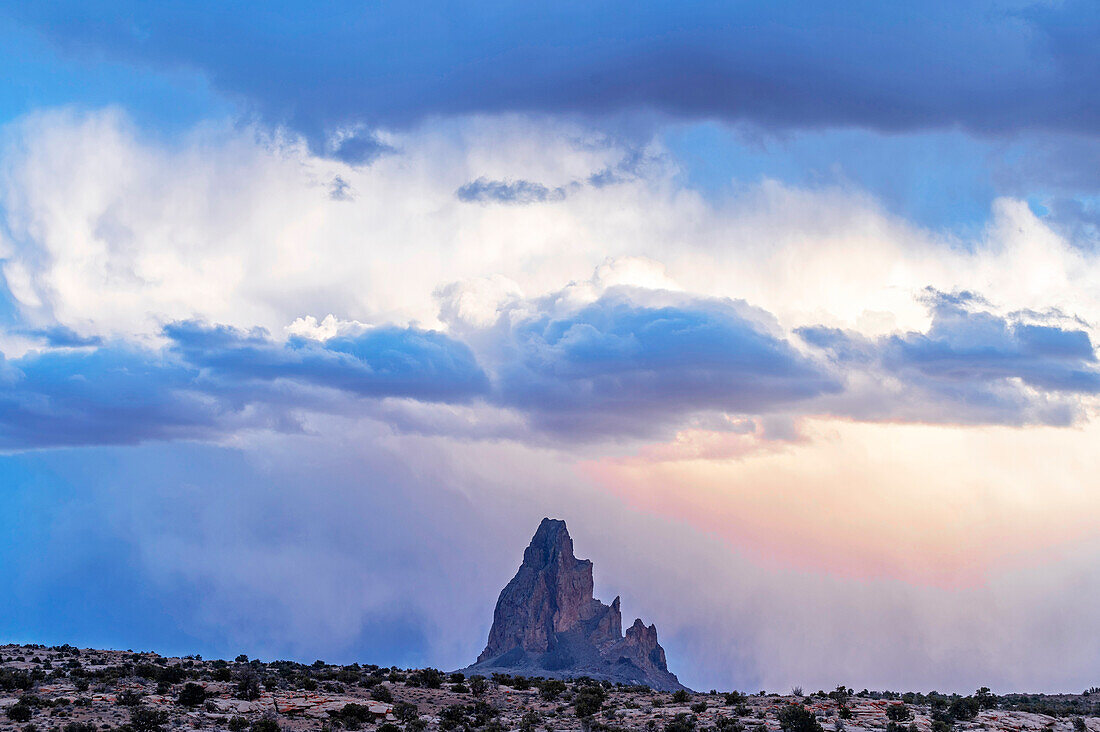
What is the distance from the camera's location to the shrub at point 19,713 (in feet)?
236

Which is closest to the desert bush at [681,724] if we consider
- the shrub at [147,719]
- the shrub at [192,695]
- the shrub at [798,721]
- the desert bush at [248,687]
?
the shrub at [798,721]

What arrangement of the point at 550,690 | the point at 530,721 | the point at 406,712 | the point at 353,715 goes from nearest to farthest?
the point at 353,715 → the point at 530,721 → the point at 406,712 → the point at 550,690

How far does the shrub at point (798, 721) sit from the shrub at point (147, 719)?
1679 inches

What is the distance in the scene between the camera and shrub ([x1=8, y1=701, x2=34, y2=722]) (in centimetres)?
7194

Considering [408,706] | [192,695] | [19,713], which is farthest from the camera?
[408,706]

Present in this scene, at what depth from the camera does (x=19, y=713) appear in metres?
72.4

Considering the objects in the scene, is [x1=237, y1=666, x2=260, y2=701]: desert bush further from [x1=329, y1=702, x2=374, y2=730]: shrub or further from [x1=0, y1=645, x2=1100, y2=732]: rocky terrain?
[x1=329, y1=702, x2=374, y2=730]: shrub

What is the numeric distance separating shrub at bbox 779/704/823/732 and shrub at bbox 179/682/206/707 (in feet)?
138

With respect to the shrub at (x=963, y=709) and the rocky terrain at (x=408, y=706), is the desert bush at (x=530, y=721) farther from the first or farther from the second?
the shrub at (x=963, y=709)

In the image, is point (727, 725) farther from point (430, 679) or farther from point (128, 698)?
point (128, 698)

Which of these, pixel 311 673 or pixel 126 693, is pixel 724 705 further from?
pixel 126 693

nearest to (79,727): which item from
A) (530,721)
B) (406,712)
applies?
(406,712)

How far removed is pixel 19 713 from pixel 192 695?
11.9m

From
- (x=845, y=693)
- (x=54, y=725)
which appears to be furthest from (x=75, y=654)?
(x=845, y=693)
